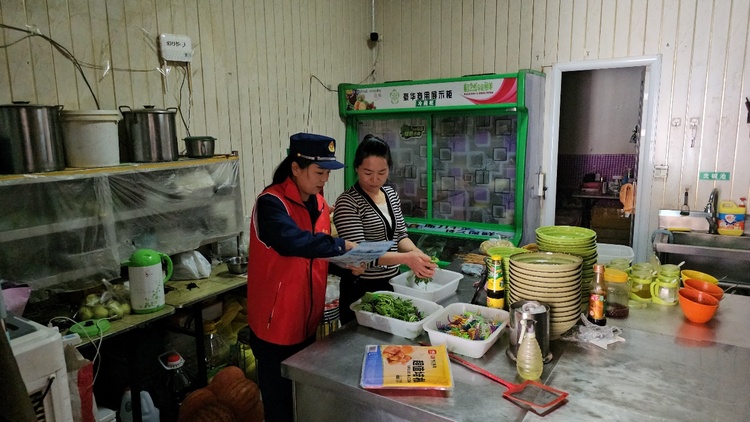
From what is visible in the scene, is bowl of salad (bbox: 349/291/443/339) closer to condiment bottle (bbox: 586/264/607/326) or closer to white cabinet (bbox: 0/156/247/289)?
condiment bottle (bbox: 586/264/607/326)

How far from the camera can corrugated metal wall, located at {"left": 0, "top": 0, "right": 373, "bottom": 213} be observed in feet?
9.16

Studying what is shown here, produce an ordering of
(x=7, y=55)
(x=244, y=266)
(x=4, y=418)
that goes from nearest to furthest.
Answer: (x=4, y=418) → (x=7, y=55) → (x=244, y=266)

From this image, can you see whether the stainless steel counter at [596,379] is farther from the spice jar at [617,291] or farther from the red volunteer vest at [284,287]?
the red volunteer vest at [284,287]

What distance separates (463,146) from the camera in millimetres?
4629

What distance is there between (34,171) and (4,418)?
1779mm

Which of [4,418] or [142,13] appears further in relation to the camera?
[142,13]

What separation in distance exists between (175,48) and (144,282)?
5.43 feet

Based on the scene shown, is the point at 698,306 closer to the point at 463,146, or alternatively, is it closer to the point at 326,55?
the point at 463,146

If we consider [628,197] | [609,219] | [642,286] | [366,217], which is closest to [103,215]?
[366,217]

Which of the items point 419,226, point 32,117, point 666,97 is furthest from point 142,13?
point 666,97

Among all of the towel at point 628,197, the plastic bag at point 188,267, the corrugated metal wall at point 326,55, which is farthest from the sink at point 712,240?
the plastic bag at point 188,267

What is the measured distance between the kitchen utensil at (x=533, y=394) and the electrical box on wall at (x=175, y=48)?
2970mm

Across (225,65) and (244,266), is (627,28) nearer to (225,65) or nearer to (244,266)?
(225,65)

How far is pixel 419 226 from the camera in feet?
15.4
